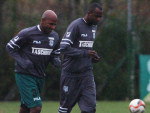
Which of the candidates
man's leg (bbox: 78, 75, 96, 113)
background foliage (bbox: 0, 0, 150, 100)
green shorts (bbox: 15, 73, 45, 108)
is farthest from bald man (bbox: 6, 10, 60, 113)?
background foliage (bbox: 0, 0, 150, 100)

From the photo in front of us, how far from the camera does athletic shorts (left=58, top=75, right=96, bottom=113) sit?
31.8 feet

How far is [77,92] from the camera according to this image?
977 centimetres

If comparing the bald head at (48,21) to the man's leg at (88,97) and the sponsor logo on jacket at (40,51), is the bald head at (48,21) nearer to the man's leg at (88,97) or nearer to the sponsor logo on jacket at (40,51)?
the sponsor logo on jacket at (40,51)

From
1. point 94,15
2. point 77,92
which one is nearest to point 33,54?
point 77,92

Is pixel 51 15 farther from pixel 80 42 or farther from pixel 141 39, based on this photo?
pixel 141 39

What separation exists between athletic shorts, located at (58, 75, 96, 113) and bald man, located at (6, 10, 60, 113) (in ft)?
1.86

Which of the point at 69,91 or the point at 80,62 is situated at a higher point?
the point at 80,62

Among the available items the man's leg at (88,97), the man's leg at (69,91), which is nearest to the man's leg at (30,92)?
the man's leg at (69,91)

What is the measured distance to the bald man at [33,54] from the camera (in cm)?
917

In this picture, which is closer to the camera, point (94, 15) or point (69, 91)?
point (94, 15)

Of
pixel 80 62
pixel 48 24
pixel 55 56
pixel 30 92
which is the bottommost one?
pixel 30 92

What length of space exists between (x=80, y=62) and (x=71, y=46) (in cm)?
33

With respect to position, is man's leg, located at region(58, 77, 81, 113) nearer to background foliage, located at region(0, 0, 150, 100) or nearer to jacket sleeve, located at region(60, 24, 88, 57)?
jacket sleeve, located at region(60, 24, 88, 57)

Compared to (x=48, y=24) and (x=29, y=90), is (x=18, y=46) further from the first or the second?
(x=29, y=90)
